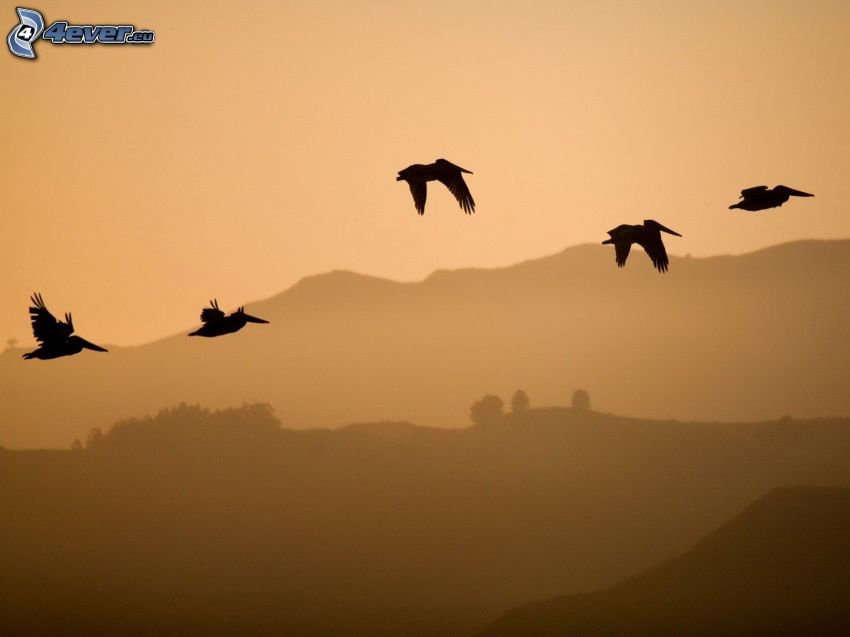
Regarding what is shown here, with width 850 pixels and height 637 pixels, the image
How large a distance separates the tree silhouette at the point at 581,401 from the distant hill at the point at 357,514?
1.75 metres

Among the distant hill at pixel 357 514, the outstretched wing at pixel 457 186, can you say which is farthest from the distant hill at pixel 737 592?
the outstretched wing at pixel 457 186

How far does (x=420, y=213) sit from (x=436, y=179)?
1077 mm

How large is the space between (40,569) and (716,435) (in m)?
66.3

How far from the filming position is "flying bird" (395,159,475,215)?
25719 mm

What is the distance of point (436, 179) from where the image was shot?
25.8 metres

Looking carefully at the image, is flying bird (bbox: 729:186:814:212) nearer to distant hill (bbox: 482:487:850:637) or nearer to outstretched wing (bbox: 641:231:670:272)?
outstretched wing (bbox: 641:231:670:272)

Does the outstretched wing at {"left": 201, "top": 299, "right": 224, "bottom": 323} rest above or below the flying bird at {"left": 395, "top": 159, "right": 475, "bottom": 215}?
below

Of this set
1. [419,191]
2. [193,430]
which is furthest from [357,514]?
[419,191]

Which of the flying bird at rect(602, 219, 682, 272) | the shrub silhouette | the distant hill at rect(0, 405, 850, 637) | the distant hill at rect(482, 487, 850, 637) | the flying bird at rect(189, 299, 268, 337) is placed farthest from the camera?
the shrub silhouette

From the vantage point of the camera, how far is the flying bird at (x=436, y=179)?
2572 centimetres

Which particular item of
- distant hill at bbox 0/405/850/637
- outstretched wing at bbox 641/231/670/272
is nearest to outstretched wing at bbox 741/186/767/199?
outstretched wing at bbox 641/231/670/272

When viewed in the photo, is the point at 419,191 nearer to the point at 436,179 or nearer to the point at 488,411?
the point at 436,179

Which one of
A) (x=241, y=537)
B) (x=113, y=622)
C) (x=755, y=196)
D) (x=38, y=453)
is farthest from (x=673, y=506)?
(x=755, y=196)

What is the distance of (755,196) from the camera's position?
87.4 ft
